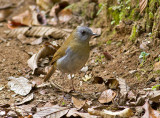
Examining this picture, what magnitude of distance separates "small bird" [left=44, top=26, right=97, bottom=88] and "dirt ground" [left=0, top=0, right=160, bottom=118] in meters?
0.46

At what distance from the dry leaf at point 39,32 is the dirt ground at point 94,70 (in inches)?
21.3

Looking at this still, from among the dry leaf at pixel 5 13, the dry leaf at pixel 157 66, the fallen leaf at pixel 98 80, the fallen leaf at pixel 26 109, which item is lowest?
the fallen leaf at pixel 26 109

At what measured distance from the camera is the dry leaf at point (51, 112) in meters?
3.76

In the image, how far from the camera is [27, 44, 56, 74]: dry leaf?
5.50m

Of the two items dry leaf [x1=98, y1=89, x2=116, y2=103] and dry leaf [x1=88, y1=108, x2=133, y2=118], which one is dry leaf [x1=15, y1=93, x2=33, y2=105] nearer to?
dry leaf [x1=98, y1=89, x2=116, y2=103]

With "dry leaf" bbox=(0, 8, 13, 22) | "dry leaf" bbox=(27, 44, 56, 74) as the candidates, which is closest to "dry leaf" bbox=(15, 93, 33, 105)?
"dry leaf" bbox=(27, 44, 56, 74)

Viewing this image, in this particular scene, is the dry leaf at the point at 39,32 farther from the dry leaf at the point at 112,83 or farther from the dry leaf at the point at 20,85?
the dry leaf at the point at 112,83

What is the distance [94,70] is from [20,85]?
4.86 feet

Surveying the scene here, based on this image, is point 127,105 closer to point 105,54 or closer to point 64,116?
point 64,116

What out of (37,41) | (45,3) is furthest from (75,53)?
(45,3)

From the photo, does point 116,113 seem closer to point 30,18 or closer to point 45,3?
point 30,18

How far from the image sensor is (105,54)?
552 centimetres

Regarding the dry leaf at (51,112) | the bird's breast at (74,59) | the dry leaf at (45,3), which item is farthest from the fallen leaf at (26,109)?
the dry leaf at (45,3)

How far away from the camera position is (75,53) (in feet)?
15.4
